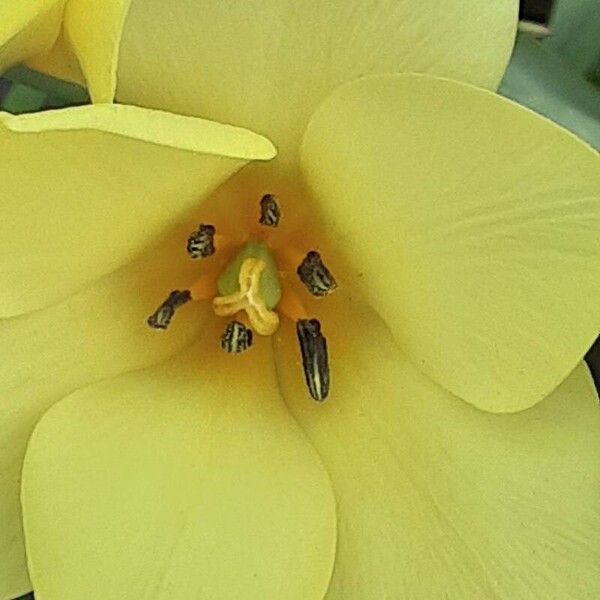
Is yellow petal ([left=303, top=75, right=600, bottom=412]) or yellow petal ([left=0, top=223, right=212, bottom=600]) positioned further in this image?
yellow petal ([left=0, top=223, right=212, bottom=600])

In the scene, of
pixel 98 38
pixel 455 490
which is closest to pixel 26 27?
pixel 98 38

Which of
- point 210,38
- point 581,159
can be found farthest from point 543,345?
point 210,38

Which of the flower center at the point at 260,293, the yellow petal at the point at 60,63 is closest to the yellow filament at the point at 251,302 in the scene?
the flower center at the point at 260,293

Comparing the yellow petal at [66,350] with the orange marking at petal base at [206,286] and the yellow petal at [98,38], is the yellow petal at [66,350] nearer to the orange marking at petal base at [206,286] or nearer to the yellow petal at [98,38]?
the orange marking at petal base at [206,286]

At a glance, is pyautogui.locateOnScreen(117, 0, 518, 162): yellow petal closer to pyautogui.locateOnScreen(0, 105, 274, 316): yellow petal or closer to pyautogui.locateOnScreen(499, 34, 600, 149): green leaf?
pyautogui.locateOnScreen(0, 105, 274, 316): yellow petal

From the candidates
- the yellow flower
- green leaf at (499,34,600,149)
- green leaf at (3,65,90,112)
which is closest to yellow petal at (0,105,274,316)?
the yellow flower

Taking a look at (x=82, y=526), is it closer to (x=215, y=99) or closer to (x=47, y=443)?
(x=47, y=443)

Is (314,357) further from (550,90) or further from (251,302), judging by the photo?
(550,90)
